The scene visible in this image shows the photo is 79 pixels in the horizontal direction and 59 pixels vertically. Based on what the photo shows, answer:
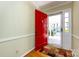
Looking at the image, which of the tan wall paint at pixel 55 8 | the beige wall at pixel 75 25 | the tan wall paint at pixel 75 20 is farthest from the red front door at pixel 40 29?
the beige wall at pixel 75 25

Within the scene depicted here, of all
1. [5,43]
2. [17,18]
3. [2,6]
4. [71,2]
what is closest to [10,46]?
[5,43]

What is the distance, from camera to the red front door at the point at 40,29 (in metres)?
1.32

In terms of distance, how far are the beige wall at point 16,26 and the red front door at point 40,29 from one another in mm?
56

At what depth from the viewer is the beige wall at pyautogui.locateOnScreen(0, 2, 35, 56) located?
3.81 feet

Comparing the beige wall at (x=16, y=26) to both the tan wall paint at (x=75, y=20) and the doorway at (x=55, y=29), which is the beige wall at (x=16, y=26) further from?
the tan wall paint at (x=75, y=20)

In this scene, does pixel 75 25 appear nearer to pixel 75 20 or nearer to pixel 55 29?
pixel 75 20

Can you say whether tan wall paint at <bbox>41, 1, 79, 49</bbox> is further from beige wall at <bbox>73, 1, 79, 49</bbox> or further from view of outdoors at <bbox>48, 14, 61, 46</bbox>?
view of outdoors at <bbox>48, 14, 61, 46</bbox>

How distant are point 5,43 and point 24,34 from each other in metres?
0.24

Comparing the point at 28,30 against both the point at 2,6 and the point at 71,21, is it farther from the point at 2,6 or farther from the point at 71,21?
the point at 71,21

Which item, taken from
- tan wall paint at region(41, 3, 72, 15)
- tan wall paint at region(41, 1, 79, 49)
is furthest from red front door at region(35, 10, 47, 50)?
tan wall paint at region(41, 1, 79, 49)

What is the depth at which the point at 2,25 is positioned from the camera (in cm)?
115

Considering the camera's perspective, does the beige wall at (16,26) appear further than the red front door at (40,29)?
No

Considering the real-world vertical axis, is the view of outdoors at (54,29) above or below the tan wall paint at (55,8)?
Answer: below

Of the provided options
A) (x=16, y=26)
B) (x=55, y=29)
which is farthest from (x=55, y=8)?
(x=16, y=26)
